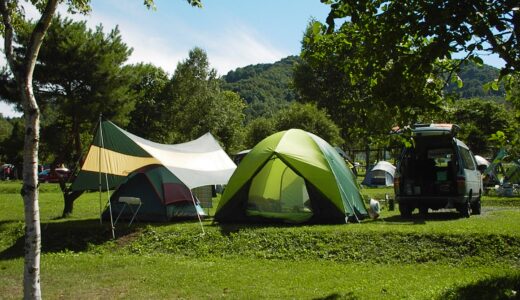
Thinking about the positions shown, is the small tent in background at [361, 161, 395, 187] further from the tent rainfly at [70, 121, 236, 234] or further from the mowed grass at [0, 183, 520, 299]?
the tent rainfly at [70, 121, 236, 234]

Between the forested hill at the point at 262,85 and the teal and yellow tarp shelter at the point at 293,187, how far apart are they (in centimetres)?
8101

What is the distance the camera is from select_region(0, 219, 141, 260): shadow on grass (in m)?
10.9

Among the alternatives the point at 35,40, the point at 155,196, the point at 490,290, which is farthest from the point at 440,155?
the point at 35,40

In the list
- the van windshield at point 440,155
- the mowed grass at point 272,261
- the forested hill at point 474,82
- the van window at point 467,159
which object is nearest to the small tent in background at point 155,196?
the mowed grass at point 272,261

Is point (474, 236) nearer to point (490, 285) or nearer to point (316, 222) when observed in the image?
point (490, 285)

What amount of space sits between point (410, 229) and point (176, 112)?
31127 millimetres

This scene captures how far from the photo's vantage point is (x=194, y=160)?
44.7 feet

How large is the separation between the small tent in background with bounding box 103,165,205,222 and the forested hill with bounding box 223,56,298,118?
263 ft

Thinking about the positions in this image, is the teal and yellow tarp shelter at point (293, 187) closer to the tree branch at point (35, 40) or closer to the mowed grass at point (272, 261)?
the mowed grass at point (272, 261)

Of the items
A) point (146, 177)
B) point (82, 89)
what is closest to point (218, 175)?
point (146, 177)

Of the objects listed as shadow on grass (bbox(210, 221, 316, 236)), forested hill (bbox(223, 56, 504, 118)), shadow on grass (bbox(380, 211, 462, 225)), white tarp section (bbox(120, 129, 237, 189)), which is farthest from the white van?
forested hill (bbox(223, 56, 504, 118))

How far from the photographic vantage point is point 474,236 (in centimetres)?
895

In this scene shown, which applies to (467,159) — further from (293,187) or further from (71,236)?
(71,236)

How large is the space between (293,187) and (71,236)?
5.36 metres
